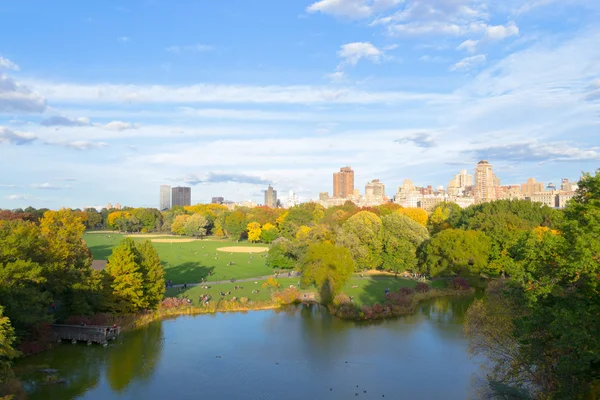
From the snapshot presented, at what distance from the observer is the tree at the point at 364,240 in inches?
2060

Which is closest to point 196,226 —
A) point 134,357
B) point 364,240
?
point 364,240

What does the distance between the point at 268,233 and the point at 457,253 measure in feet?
168

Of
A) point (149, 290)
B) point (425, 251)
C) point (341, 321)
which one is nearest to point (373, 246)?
point (425, 251)

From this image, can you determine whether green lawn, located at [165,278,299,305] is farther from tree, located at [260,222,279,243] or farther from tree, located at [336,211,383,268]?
tree, located at [260,222,279,243]

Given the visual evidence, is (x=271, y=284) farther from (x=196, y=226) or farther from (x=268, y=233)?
(x=196, y=226)

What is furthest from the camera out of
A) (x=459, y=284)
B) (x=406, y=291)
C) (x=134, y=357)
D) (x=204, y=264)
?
(x=204, y=264)

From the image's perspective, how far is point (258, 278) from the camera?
52938mm

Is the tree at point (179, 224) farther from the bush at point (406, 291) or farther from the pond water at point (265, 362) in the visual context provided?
the pond water at point (265, 362)

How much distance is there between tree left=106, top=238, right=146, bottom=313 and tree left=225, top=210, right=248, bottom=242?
68.9 meters

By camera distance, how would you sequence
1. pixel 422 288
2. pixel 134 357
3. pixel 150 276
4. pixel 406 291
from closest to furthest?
pixel 134 357 < pixel 150 276 < pixel 406 291 < pixel 422 288

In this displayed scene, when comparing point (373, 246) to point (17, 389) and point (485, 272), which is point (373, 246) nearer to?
point (485, 272)

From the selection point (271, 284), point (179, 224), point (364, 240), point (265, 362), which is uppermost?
point (179, 224)

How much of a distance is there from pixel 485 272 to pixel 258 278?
27.4 m

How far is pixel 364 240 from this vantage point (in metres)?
56.1
